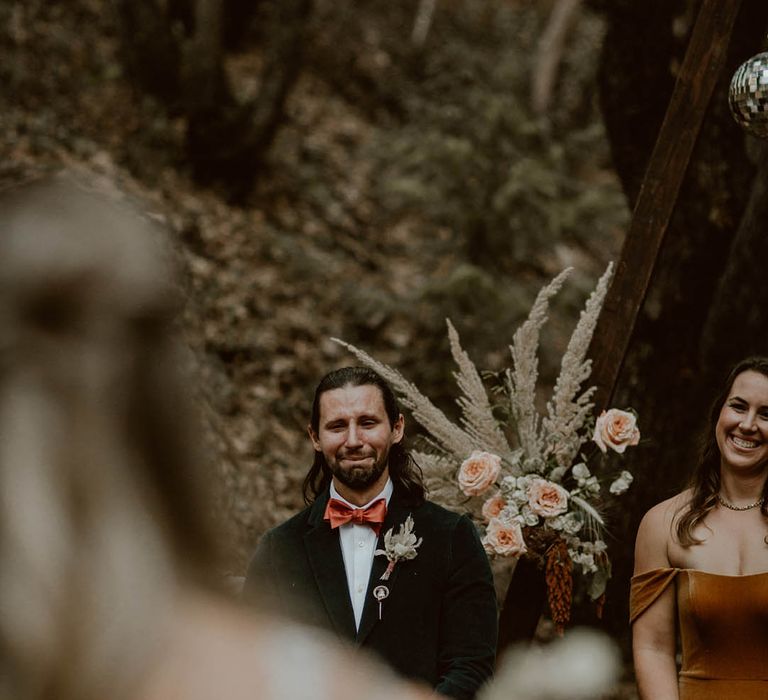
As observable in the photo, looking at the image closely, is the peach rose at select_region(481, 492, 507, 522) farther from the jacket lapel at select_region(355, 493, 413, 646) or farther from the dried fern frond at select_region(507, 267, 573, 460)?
the jacket lapel at select_region(355, 493, 413, 646)

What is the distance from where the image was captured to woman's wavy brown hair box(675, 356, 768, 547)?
3.08 m

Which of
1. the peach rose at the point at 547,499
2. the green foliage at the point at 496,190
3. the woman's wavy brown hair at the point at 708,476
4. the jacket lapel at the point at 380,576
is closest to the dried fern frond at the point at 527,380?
the peach rose at the point at 547,499

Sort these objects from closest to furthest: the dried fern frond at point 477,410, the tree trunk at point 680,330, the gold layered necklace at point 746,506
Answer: the gold layered necklace at point 746,506 < the dried fern frond at point 477,410 < the tree trunk at point 680,330

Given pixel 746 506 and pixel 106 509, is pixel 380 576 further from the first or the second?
pixel 106 509

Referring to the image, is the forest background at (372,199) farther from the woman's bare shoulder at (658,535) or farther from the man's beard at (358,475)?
the man's beard at (358,475)

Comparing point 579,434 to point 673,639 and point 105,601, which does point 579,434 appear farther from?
point 105,601

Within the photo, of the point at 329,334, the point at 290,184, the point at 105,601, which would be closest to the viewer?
the point at 105,601

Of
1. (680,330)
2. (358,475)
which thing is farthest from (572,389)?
(680,330)

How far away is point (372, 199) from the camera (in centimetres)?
1030

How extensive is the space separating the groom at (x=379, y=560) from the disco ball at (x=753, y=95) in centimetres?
151

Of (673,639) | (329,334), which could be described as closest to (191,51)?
(329,334)

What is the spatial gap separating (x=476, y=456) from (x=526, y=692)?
2.31 meters

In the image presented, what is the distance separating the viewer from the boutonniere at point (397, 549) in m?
2.82

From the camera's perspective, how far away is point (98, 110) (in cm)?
916
